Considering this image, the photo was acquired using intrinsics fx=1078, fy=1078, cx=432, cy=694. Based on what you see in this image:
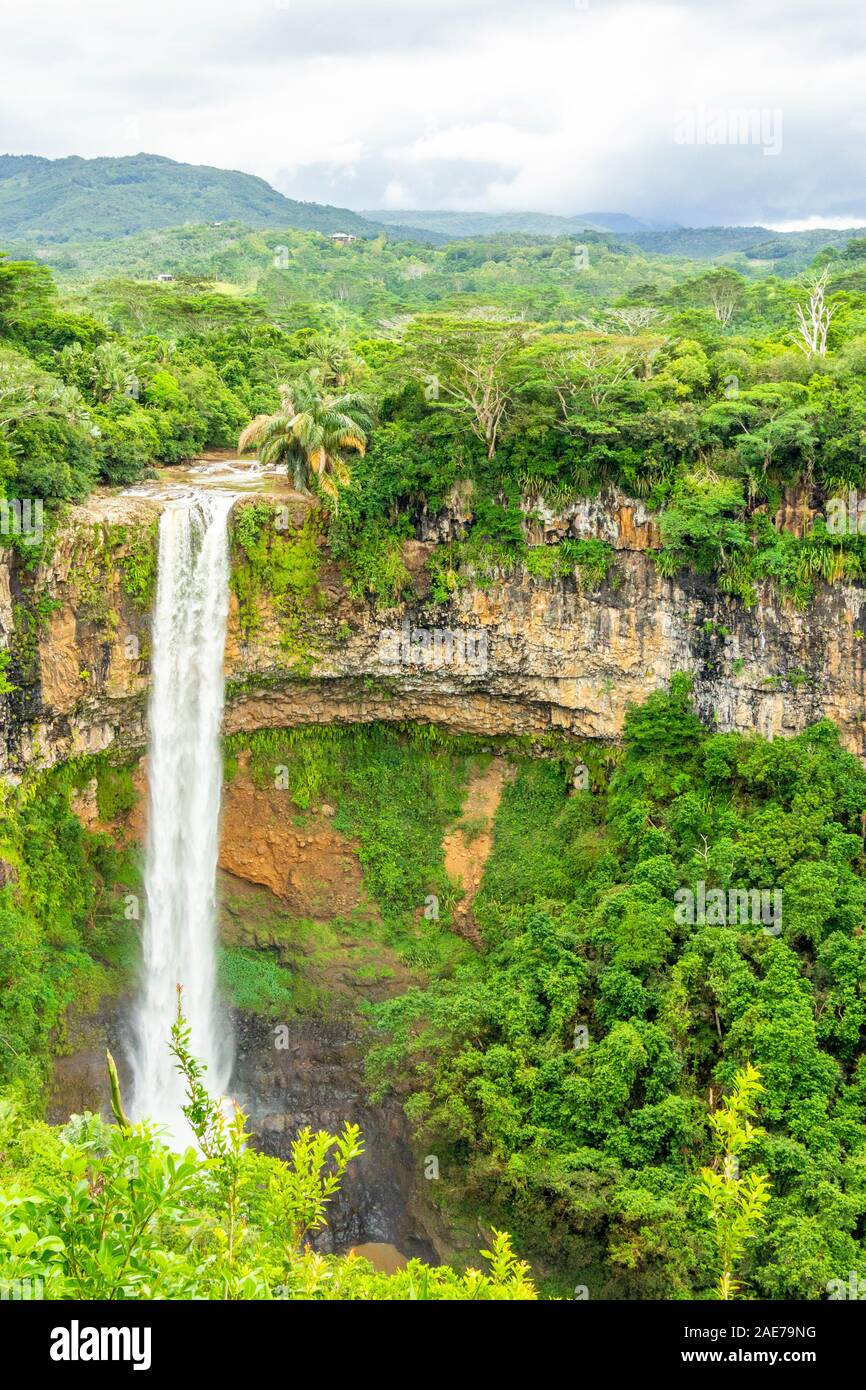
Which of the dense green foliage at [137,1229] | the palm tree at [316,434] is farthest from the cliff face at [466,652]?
the dense green foliage at [137,1229]

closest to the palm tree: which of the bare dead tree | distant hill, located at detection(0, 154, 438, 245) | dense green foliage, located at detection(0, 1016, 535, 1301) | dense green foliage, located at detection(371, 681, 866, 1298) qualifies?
dense green foliage, located at detection(371, 681, 866, 1298)

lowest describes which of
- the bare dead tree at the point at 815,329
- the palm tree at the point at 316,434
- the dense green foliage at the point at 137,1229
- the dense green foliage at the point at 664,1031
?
the dense green foliage at the point at 664,1031

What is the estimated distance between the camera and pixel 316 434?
68.9ft

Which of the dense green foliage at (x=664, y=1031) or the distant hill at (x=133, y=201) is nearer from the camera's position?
the dense green foliage at (x=664, y=1031)

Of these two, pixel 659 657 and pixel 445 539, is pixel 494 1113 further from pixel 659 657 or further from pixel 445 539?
pixel 445 539

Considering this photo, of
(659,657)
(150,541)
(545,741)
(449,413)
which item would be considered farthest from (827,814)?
(150,541)

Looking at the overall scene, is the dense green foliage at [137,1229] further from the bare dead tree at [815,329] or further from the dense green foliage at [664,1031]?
the bare dead tree at [815,329]

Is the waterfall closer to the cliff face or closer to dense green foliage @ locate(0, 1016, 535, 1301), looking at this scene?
the cliff face

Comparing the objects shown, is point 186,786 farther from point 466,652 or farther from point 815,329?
point 815,329

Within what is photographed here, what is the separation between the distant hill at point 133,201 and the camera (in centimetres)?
13362

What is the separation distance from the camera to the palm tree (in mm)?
21156

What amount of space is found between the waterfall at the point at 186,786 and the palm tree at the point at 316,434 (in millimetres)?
1507

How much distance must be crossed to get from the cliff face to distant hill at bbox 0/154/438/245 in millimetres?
116866

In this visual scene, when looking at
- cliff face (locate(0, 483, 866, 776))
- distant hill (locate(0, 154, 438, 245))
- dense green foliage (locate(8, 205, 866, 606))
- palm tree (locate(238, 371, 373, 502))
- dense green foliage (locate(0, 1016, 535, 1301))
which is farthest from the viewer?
distant hill (locate(0, 154, 438, 245))
